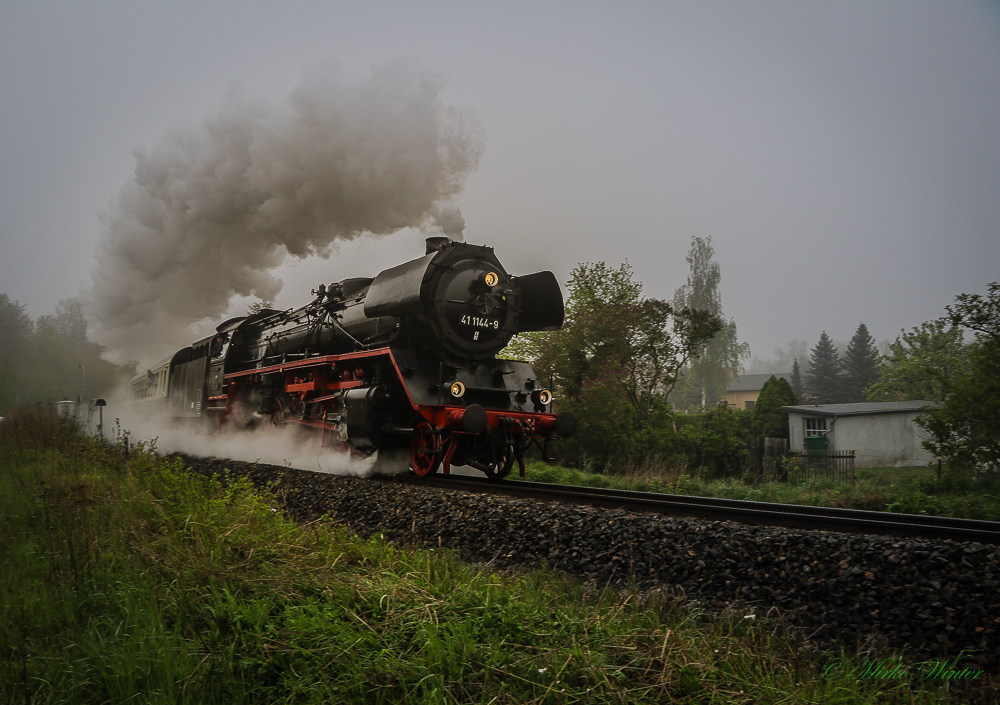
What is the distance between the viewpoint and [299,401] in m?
11.9

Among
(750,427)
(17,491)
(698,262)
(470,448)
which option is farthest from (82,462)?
(698,262)

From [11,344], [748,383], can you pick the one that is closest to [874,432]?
[11,344]

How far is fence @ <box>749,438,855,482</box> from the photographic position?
1378cm

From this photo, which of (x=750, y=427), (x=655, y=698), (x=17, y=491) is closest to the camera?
(x=655, y=698)

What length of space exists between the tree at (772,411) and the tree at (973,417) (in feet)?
33.1

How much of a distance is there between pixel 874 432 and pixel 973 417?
Answer: 701 cm

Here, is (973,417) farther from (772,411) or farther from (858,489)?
(772,411)

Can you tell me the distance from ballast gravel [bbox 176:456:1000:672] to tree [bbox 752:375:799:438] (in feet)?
60.5

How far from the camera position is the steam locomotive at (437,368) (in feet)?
29.2

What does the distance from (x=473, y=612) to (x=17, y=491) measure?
19.3 ft

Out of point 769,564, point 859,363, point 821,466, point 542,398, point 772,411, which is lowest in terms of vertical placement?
point 769,564

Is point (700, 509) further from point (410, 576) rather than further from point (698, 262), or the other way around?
point (698, 262)

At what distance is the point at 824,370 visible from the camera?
4900 centimetres

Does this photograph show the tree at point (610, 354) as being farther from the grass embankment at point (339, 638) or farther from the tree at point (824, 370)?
the tree at point (824, 370)
